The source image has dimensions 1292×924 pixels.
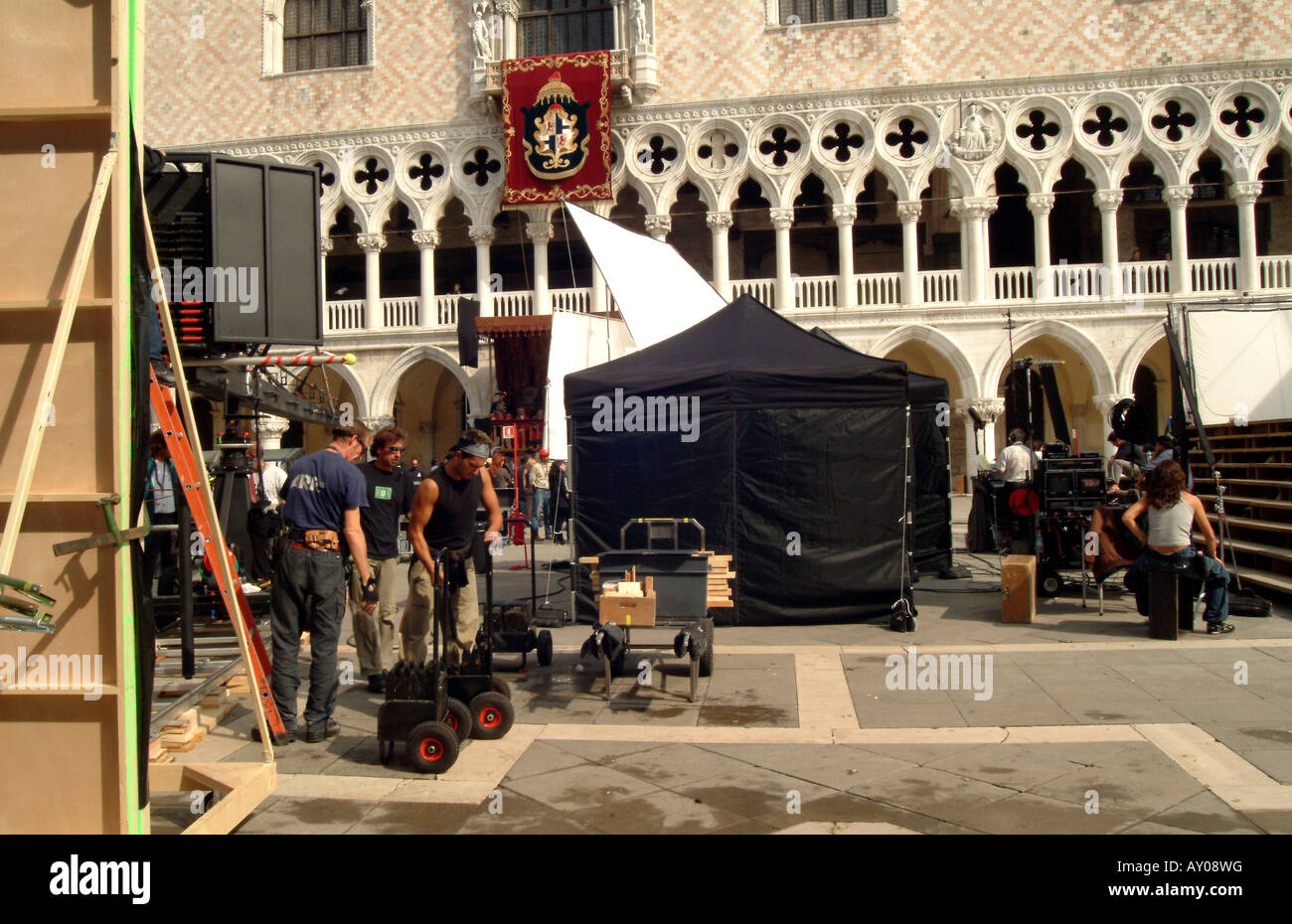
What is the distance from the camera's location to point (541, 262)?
2686 cm

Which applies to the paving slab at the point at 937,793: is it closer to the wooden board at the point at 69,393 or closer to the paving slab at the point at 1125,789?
the paving slab at the point at 1125,789

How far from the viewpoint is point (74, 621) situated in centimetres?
336

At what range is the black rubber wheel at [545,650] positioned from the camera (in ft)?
27.9

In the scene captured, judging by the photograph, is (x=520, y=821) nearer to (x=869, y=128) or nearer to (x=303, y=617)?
(x=303, y=617)

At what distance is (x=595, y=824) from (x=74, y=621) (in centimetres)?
258

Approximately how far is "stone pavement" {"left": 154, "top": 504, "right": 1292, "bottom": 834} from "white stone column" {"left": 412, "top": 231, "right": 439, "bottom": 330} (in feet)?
64.5

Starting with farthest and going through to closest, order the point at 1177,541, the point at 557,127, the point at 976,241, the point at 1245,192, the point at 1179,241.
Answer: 1. the point at 557,127
2. the point at 976,241
3. the point at 1179,241
4. the point at 1245,192
5. the point at 1177,541

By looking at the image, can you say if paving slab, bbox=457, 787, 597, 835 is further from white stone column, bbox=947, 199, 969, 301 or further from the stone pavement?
white stone column, bbox=947, 199, 969, 301

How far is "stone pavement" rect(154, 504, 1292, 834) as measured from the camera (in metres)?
5.03

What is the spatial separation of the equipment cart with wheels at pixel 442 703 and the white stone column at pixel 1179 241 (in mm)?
22999

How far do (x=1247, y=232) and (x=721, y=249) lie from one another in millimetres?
12320

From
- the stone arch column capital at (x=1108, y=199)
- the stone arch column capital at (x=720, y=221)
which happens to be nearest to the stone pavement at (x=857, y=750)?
the stone arch column capital at (x=1108, y=199)

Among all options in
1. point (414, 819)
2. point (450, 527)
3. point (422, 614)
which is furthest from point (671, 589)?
point (414, 819)
